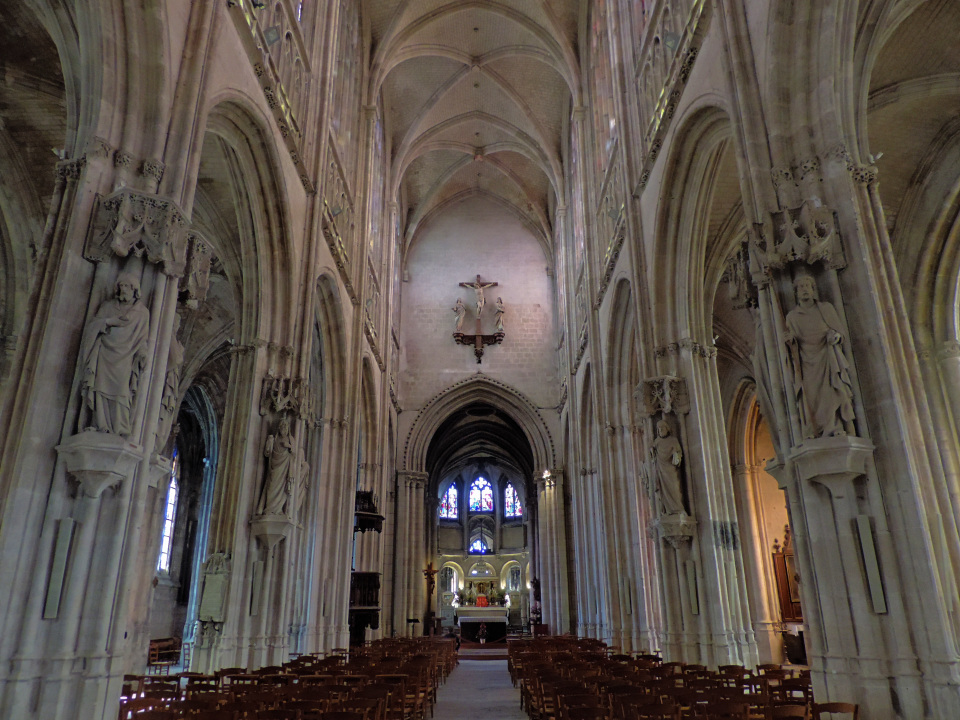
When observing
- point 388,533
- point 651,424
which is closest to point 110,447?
point 651,424

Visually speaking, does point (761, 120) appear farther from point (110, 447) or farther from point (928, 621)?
point (110, 447)

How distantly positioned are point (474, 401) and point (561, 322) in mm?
4828

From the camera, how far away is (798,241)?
664 cm

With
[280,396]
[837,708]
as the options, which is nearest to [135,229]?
[280,396]

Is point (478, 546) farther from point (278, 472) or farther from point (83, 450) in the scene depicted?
point (83, 450)

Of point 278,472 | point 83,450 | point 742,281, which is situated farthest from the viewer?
point 278,472

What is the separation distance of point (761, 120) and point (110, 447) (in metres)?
7.25

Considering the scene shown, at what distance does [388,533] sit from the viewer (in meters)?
25.6

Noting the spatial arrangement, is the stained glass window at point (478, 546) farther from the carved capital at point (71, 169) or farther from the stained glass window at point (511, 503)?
the carved capital at point (71, 169)

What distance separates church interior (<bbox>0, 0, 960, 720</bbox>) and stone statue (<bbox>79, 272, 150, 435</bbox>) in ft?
0.11

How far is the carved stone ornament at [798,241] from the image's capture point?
6.53 metres

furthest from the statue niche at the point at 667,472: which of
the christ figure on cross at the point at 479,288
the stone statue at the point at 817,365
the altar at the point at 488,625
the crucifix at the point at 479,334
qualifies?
the altar at the point at 488,625

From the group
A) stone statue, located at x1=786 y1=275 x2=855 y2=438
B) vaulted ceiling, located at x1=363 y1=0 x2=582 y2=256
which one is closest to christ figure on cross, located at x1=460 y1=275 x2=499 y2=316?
vaulted ceiling, located at x1=363 y1=0 x2=582 y2=256

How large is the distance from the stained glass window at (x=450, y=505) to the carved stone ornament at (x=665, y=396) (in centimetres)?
3848
